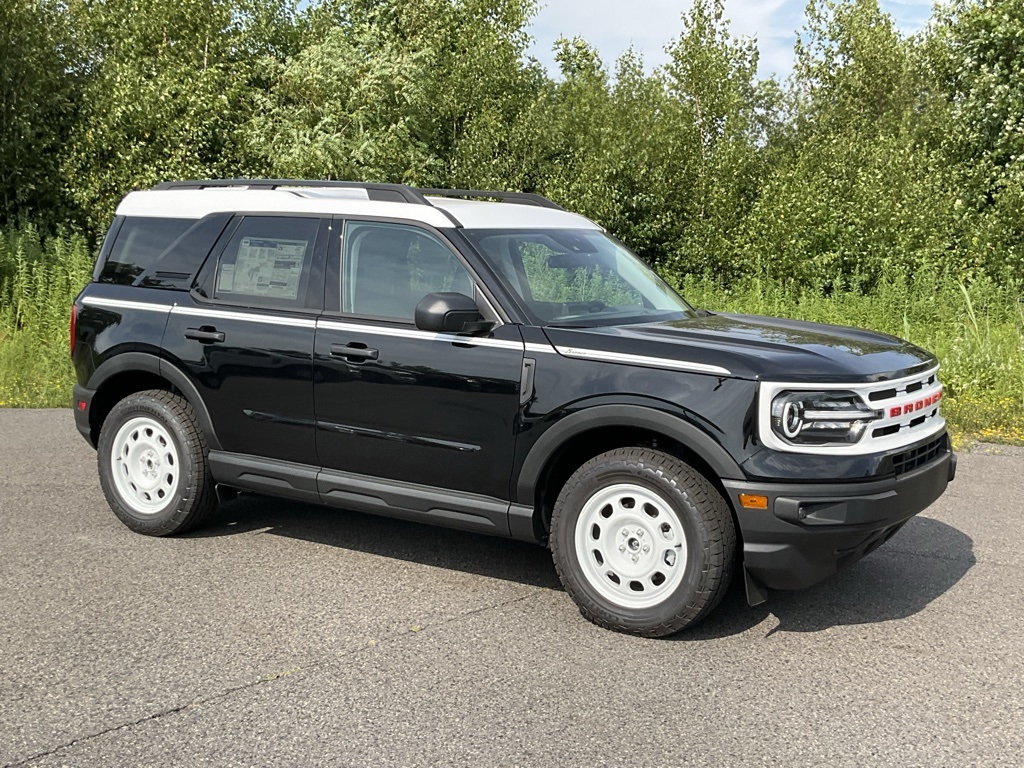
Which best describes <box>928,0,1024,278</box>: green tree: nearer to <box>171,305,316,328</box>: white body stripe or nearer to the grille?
the grille

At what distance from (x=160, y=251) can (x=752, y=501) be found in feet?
12.5

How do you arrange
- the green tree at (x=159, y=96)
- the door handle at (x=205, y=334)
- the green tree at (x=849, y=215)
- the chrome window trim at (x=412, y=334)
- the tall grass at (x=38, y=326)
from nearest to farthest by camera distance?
the chrome window trim at (x=412, y=334) < the door handle at (x=205, y=334) < the tall grass at (x=38, y=326) < the green tree at (x=849, y=215) < the green tree at (x=159, y=96)

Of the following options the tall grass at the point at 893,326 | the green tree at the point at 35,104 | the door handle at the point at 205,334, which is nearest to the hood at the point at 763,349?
the door handle at the point at 205,334

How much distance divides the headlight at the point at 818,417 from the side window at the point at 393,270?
1.66 meters

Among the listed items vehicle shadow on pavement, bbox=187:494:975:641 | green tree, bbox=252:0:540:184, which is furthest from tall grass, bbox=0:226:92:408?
green tree, bbox=252:0:540:184

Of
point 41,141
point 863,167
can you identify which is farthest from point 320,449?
point 41,141

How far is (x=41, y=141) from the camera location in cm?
2944

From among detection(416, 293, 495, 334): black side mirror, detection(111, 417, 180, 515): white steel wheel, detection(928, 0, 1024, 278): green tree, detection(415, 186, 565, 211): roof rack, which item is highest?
detection(928, 0, 1024, 278): green tree

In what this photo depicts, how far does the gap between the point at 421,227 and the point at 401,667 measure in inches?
88.8

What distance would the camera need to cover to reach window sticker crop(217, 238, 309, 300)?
19.9 ft

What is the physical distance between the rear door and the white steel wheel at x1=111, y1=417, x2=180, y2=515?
0.47 meters

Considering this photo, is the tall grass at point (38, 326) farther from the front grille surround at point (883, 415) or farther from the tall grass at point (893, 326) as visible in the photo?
the front grille surround at point (883, 415)

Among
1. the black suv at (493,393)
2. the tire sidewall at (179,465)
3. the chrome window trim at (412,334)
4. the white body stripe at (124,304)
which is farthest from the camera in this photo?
the white body stripe at (124,304)

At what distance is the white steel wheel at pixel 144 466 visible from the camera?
652 cm
